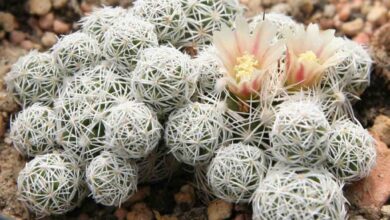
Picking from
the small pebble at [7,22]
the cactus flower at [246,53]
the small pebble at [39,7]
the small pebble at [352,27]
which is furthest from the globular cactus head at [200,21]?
the small pebble at [7,22]

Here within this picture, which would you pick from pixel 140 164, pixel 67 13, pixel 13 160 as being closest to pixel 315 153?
pixel 140 164

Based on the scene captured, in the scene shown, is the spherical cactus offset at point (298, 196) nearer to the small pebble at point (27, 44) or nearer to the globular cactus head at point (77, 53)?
the globular cactus head at point (77, 53)

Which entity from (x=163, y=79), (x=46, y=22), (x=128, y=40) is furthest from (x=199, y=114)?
(x=46, y=22)

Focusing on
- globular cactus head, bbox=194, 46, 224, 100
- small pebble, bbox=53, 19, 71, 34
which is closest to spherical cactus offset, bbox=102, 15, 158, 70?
globular cactus head, bbox=194, 46, 224, 100

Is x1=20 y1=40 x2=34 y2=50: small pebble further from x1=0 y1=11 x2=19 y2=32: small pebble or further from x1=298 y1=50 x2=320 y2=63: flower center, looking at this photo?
x1=298 y1=50 x2=320 y2=63: flower center

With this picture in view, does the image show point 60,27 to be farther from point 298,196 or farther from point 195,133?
point 298,196

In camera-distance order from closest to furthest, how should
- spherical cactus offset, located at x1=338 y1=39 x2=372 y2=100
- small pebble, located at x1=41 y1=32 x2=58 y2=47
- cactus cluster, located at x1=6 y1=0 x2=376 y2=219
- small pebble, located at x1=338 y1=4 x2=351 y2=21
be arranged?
cactus cluster, located at x1=6 y1=0 x2=376 y2=219
spherical cactus offset, located at x1=338 y1=39 x2=372 y2=100
small pebble, located at x1=41 y1=32 x2=58 y2=47
small pebble, located at x1=338 y1=4 x2=351 y2=21

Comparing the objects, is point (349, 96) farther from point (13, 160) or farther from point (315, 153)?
point (13, 160)
